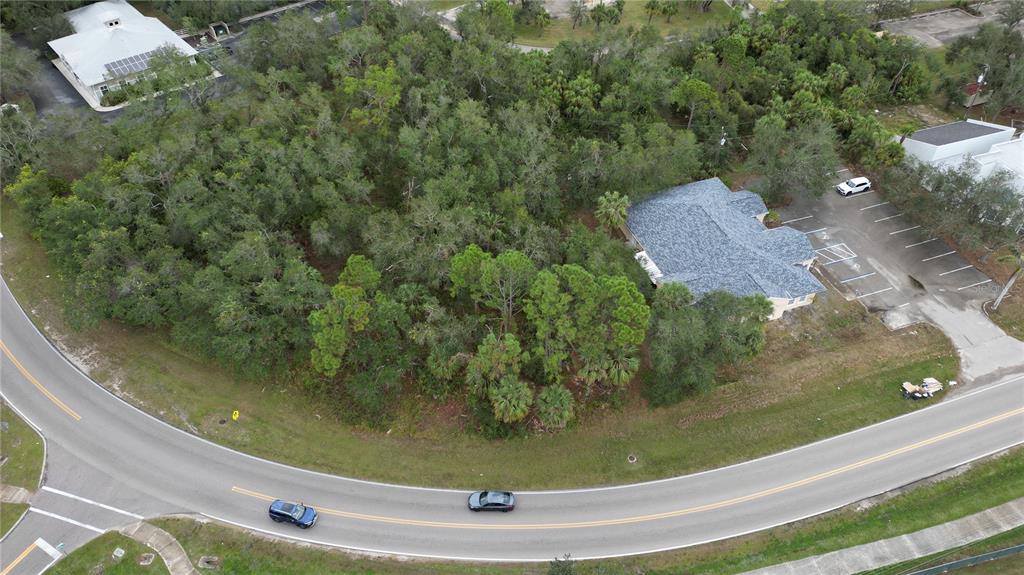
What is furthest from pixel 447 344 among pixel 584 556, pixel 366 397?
pixel 584 556

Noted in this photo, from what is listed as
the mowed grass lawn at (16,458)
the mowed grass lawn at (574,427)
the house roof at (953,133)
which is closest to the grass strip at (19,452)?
the mowed grass lawn at (16,458)

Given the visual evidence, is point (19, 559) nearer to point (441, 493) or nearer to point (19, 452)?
point (19, 452)

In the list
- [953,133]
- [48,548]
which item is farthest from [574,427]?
[953,133]

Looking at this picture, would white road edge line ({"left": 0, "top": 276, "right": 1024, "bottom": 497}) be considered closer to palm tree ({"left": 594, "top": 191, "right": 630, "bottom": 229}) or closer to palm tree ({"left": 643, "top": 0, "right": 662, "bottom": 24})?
palm tree ({"left": 594, "top": 191, "right": 630, "bottom": 229})

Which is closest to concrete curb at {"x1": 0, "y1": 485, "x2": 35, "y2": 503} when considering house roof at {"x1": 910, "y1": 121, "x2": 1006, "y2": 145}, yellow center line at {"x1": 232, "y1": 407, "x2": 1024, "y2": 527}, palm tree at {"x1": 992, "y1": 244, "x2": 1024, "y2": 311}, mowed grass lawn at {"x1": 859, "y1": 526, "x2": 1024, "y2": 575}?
yellow center line at {"x1": 232, "y1": 407, "x2": 1024, "y2": 527}

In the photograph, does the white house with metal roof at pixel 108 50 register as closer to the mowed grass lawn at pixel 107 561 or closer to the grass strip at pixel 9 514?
the grass strip at pixel 9 514

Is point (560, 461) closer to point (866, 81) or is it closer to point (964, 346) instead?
point (964, 346)
